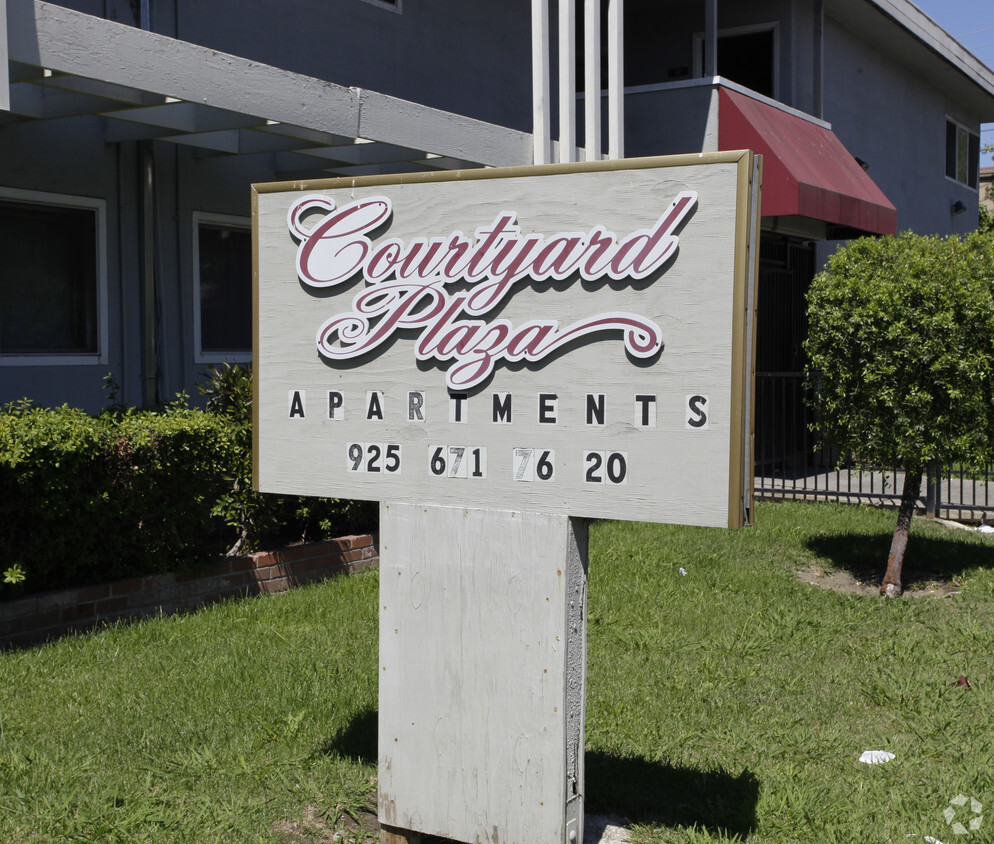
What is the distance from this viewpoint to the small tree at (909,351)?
7.37 metres

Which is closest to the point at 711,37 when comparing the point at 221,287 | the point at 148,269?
the point at 221,287

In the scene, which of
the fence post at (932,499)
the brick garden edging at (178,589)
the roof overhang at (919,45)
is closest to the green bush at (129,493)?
the brick garden edging at (178,589)

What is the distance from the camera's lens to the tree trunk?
25.2ft

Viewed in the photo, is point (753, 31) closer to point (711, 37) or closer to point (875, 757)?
point (711, 37)

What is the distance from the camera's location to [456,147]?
8.45 metres

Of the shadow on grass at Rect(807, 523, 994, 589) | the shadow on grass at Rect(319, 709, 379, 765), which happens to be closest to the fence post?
the shadow on grass at Rect(807, 523, 994, 589)

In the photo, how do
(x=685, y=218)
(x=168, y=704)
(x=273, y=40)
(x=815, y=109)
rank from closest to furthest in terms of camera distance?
1. (x=685, y=218)
2. (x=168, y=704)
3. (x=273, y=40)
4. (x=815, y=109)

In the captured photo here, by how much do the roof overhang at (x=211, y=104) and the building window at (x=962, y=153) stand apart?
1495cm

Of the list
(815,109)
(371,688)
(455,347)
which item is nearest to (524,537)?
(455,347)

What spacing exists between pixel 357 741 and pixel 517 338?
2.08 m

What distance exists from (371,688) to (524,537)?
2.04 meters

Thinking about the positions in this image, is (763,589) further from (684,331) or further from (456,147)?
(684,331)

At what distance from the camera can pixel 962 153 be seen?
21.9 m

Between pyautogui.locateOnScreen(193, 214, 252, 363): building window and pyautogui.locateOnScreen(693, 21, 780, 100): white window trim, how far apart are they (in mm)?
8200
